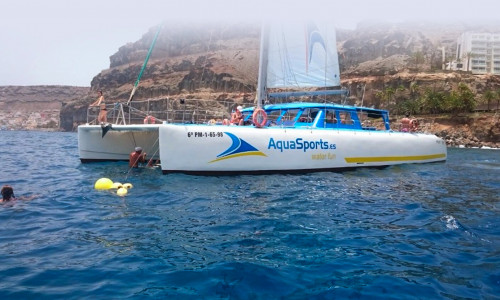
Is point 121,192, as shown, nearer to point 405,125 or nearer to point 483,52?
point 405,125

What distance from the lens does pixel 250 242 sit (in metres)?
6.07

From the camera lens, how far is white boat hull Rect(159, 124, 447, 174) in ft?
40.6

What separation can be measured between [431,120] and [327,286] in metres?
58.8

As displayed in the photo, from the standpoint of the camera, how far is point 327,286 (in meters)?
4.50

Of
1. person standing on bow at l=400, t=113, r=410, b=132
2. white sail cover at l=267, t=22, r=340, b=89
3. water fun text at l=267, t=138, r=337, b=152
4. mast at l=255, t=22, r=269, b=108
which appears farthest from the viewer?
person standing on bow at l=400, t=113, r=410, b=132

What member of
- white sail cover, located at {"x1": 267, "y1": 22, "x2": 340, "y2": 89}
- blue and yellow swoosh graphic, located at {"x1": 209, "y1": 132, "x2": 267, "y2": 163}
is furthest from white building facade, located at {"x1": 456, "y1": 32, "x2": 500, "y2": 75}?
blue and yellow swoosh graphic, located at {"x1": 209, "y1": 132, "x2": 267, "y2": 163}

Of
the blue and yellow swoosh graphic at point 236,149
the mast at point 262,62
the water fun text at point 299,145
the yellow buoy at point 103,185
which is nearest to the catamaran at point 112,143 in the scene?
the mast at point 262,62

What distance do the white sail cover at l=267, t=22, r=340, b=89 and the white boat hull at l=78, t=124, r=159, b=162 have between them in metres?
5.88

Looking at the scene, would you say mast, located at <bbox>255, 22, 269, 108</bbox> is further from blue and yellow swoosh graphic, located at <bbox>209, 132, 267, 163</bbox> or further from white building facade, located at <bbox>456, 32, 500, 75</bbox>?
white building facade, located at <bbox>456, 32, 500, 75</bbox>

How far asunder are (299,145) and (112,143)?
8.88 meters

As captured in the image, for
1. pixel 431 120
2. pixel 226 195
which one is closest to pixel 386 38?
pixel 431 120

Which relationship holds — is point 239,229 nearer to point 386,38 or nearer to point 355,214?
point 355,214

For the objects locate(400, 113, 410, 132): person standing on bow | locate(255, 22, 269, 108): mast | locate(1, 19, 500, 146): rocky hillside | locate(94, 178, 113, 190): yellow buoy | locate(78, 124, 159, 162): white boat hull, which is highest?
locate(1, 19, 500, 146): rocky hillside

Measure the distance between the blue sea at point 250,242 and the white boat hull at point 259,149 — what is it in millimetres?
1445
